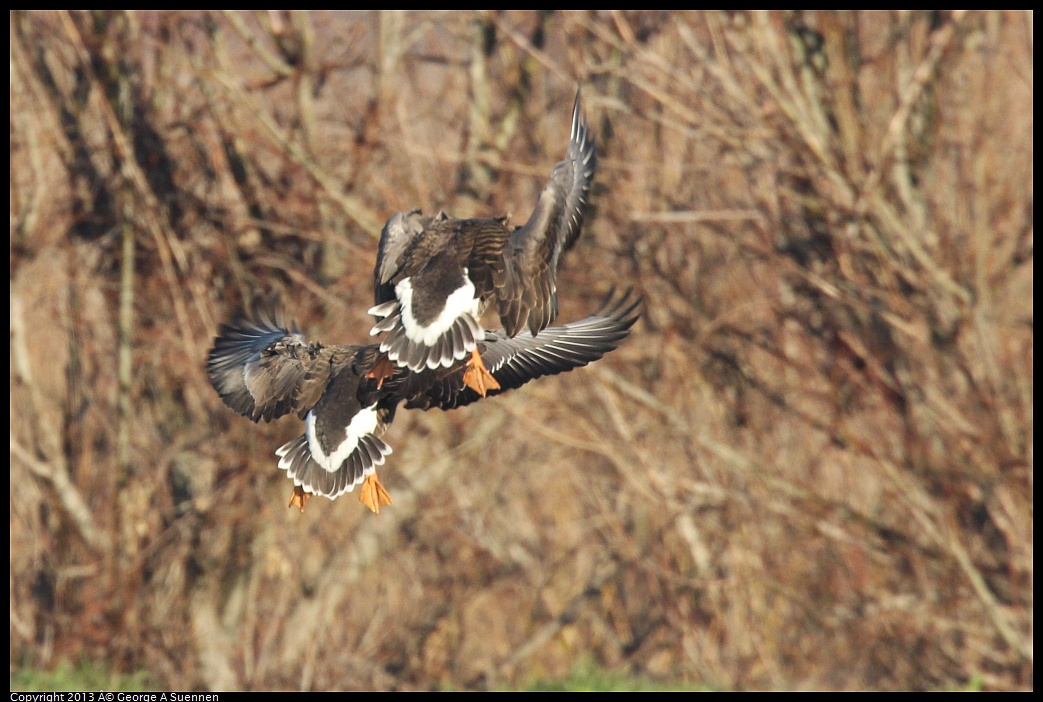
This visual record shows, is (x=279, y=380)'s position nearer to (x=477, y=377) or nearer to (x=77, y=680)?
(x=477, y=377)

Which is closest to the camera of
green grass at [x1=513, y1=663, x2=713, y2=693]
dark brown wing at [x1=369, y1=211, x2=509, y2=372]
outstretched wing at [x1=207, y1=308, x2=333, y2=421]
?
dark brown wing at [x1=369, y1=211, x2=509, y2=372]

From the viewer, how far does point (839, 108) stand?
9.08m

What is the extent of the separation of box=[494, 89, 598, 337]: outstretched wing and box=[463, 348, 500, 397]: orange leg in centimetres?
21

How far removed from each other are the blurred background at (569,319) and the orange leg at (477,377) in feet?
13.8

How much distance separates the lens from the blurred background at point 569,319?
30.5 ft

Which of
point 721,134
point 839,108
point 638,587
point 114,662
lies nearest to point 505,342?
point 721,134

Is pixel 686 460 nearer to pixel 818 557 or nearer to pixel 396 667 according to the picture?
pixel 818 557

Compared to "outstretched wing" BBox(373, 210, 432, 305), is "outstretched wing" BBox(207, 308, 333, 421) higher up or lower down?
lower down

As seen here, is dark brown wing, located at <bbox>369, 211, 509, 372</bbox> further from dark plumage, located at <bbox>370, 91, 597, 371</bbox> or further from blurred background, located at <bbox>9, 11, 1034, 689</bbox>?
blurred background, located at <bbox>9, 11, 1034, 689</bbox>

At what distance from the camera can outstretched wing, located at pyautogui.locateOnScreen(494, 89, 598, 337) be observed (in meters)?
4.77

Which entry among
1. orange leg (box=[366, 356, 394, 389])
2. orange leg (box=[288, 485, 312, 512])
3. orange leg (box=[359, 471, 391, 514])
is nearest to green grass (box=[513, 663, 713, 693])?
orange leg (box=[359, 471, 391, 514])

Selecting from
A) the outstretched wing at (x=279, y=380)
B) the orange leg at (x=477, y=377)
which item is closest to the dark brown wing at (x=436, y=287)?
the orange leg at (x=477, y=377)

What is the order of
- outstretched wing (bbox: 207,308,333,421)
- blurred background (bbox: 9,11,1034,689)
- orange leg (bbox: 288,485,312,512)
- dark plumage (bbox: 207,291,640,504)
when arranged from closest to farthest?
orange leg (bbox: 288,485,312,512) → dark plumage (bbox: 207,291,640,504) → outstretched wing (bbox: 207,308,333,421) → blurred background (bbox: 9,11,1034,689)

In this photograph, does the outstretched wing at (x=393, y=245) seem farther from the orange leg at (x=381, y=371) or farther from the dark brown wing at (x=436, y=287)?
the orange leg at (x=381, y=371)
